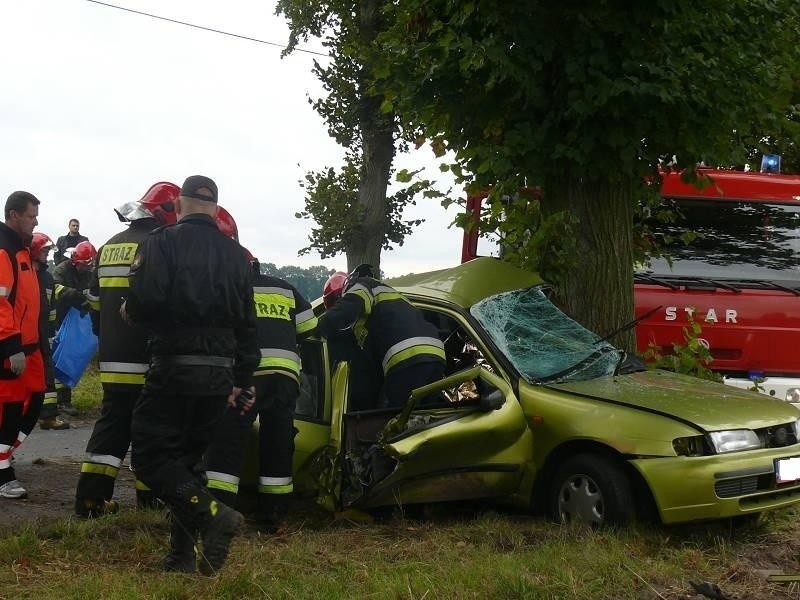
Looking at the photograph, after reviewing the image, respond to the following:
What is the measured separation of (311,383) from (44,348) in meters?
2.48

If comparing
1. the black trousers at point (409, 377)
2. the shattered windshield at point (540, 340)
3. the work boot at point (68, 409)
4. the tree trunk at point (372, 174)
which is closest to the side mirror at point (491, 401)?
the shattered windshield at point (540, 340)

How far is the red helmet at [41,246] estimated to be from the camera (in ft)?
27.1

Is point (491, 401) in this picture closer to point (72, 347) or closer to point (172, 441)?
point (172, 441)

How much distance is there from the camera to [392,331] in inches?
232

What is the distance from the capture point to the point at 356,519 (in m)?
5.57

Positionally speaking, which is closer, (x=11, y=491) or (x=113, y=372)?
(x=113, y=372)

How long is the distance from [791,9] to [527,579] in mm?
4688

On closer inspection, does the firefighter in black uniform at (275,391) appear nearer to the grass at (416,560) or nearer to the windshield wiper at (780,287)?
the grass at (416,560)

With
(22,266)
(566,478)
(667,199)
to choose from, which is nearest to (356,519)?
(566,478)

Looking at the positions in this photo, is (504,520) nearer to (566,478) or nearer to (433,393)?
(566,478)

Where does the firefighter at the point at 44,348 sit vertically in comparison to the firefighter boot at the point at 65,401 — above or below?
above

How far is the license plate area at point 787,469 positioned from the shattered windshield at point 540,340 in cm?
116

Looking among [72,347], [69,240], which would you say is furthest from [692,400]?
[69,240]

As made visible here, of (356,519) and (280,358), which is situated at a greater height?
(280,358)
